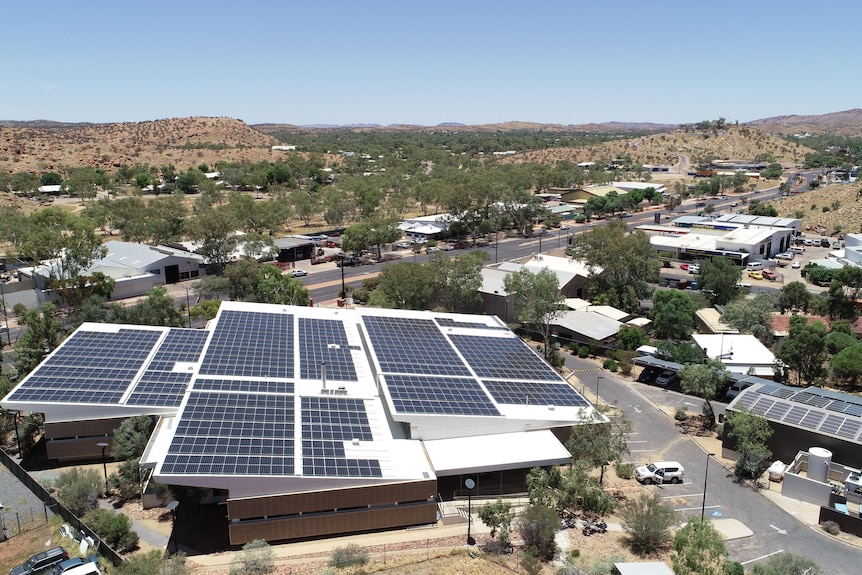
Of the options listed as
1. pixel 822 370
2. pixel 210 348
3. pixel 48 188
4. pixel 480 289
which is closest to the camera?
pixel 210 348

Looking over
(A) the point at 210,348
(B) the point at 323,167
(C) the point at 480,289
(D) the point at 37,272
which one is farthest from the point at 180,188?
(A) the point at 210,348

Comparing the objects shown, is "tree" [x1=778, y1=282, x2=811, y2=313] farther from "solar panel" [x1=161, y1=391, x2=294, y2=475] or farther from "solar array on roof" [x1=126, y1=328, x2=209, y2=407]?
"solar array on roof" [x1=126, y1=328, x2=209, y2=407]

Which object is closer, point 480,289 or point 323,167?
→ point 480,289

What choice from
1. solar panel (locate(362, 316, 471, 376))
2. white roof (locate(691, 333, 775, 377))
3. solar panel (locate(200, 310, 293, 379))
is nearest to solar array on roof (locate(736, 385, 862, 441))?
white roof (locate(691, 333, 775, 377))

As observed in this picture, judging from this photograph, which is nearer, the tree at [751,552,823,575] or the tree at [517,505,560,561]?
the tree at [751,552,823,575]

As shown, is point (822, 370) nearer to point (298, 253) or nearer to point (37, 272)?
point (298, 253)

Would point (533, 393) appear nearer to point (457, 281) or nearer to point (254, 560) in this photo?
point (254, 560)

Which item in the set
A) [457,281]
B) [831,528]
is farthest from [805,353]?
[457,281]
